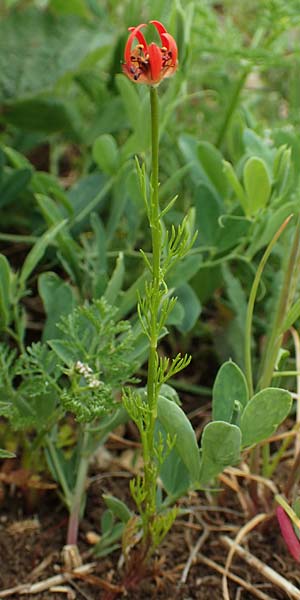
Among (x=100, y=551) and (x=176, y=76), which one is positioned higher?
(x=176, y=76)

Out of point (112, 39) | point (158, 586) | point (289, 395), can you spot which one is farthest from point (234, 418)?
point (112, 39)

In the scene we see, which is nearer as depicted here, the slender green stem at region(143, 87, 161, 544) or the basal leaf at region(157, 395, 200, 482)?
the slender green stem at region(143, 87, 161, 544)

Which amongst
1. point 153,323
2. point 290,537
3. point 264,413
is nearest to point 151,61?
point 153,323

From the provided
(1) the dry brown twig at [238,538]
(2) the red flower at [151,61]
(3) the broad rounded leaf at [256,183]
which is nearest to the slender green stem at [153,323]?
(2) the red flower at [151,61]

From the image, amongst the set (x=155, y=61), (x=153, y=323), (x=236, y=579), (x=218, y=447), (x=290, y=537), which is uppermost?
(x=155, y=61)

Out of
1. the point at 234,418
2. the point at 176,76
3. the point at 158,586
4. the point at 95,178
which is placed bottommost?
the point at 158,586

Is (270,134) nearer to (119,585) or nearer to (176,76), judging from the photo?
(176,76)

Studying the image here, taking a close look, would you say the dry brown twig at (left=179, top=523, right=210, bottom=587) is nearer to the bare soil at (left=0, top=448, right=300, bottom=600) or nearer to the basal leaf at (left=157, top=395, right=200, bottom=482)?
the bare soil at (left=0, top=448, right=300, bottom=600)

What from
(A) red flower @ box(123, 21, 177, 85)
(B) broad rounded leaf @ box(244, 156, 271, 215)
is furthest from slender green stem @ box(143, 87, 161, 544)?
(B) broad rounded leaf @ box(244, 156, 271, 215)

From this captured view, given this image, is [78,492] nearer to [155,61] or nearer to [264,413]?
[264,413]
